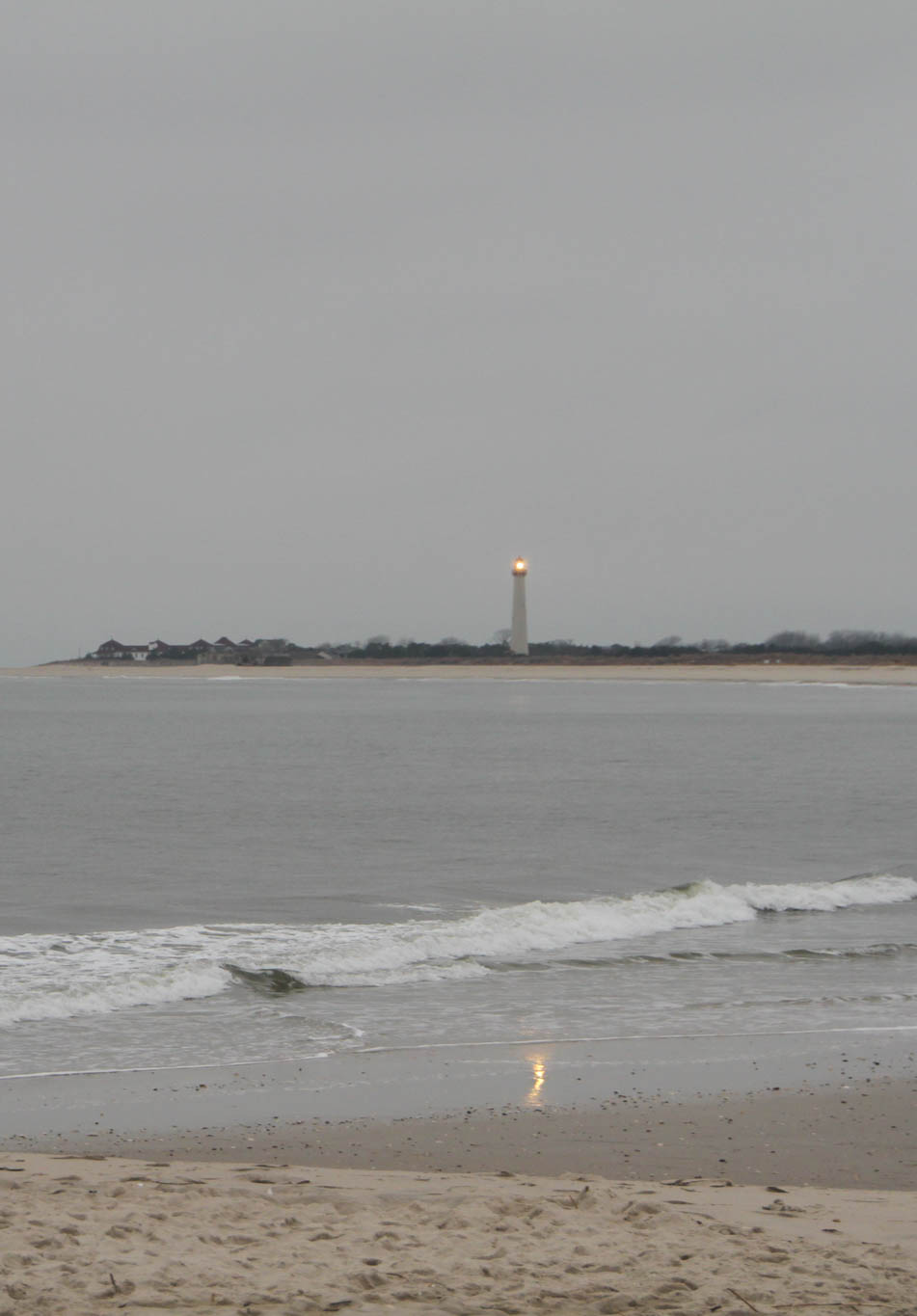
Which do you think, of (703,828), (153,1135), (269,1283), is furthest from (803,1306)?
(703,828)

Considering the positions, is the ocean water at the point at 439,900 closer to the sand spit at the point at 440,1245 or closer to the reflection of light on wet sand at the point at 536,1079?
the reflection of light on wet sand at the point at 536,1079

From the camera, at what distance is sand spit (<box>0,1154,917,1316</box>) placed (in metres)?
5.79

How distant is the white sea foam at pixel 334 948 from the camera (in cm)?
1428

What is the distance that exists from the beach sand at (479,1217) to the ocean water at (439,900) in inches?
118

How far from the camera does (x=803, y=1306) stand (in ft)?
18.6

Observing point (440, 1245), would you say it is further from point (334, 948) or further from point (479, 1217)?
point (334, 948)

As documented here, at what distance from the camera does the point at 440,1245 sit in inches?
254

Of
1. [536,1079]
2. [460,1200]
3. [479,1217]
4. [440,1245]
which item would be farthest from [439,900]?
[440,1245]

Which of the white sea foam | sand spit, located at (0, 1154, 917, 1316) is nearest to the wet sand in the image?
sand spit, located at (0, 1154, 917, 1316)

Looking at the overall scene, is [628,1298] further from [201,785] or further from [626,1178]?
[201,785]

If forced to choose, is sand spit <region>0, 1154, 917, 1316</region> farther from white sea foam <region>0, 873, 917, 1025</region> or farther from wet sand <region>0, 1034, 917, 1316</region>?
white sea foam <region>0, 873, 917, 1025</region>

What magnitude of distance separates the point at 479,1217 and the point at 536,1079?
151 inches

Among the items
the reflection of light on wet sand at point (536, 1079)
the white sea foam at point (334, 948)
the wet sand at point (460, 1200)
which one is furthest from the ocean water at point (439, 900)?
the wet sand at point (460, 1200)

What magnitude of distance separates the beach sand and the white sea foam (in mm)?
5308
